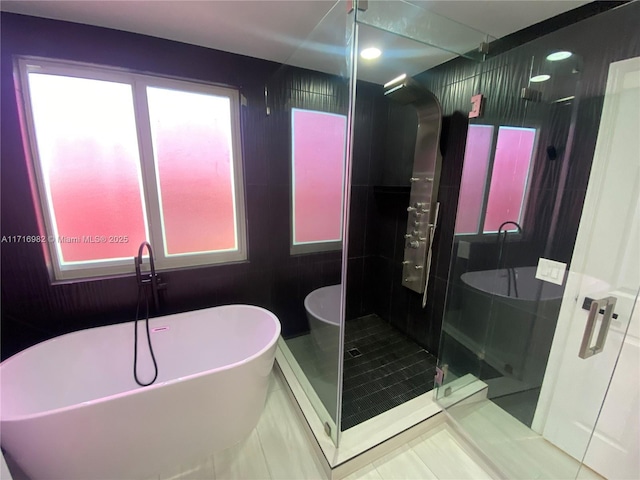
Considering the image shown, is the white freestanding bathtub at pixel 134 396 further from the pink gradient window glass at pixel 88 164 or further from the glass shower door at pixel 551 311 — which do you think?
the glass shower door at pixel 551 311

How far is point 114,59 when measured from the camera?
1.67 meters

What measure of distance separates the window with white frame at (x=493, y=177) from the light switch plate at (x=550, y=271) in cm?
28

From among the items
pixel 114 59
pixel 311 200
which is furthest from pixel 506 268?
pixel 114 59

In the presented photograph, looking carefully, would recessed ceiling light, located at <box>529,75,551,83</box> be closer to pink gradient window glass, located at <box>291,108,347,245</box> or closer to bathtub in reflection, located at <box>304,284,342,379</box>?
pink gradient window glass, located at <box>291,108,347,245</box>

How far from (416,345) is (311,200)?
1636 millimetres

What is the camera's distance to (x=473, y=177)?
1858mm

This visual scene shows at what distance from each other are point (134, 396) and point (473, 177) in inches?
92.8

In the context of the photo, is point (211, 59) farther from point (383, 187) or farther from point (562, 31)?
point (562, 31)

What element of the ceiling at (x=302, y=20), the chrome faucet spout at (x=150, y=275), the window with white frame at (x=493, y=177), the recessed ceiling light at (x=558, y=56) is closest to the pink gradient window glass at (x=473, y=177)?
the window with white frame at (x=493, y=177)

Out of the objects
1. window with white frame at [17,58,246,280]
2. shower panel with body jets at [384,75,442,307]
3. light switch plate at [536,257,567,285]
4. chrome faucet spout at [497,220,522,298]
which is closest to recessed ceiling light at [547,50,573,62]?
shower panel with body jets at [384,75,442,307]

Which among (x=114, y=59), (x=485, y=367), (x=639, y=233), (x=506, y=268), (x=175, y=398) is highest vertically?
(x=114, y=59)

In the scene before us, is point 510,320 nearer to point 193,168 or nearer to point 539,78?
point 539,78

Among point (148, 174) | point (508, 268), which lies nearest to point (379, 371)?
point (508, 268)

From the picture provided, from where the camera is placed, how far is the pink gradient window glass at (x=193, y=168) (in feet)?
6.41
